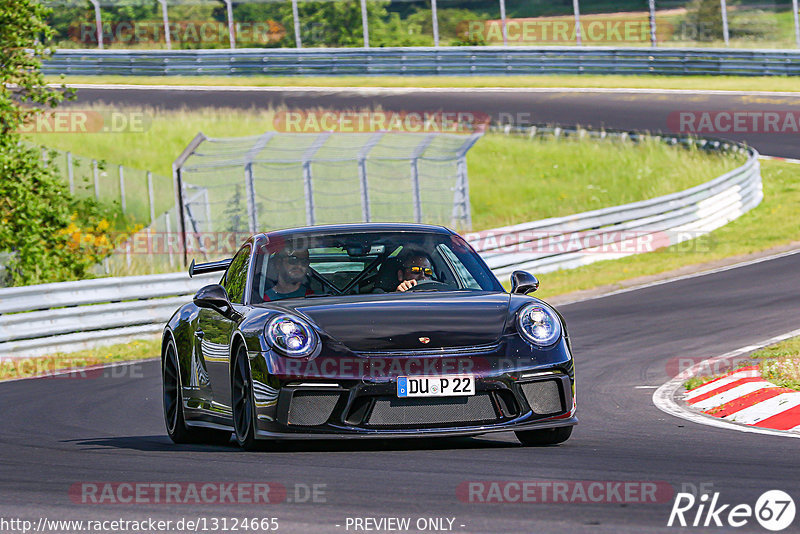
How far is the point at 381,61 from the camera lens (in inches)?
1690

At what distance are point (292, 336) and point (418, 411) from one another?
2.56ft

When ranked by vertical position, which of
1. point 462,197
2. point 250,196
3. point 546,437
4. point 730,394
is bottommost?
point 462,197

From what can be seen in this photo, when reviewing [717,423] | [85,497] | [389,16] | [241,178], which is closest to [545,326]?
→ [717,423]

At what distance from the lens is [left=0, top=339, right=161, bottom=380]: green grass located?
14586 mm

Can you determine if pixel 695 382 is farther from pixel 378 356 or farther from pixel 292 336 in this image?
pixel 292 336

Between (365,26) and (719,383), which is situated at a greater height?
(365,26)

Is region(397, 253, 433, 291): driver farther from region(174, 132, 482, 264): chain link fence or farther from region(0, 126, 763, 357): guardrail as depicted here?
region(174, 132, 482, 264): chain link fence

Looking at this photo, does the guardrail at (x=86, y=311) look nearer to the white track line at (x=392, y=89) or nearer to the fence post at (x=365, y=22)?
the white track line at (x=392, y=89)

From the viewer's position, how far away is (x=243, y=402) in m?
7.46

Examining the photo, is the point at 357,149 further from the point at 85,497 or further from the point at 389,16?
the point at 389,16

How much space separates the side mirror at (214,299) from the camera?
7910mm

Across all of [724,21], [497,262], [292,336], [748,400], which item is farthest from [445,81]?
[292,336]

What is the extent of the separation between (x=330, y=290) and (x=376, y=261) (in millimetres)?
392

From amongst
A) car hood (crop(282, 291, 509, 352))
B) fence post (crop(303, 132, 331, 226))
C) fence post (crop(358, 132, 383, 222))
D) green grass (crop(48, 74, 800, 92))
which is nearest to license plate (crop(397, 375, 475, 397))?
car hood (crop(282, 291, 509, 352))
